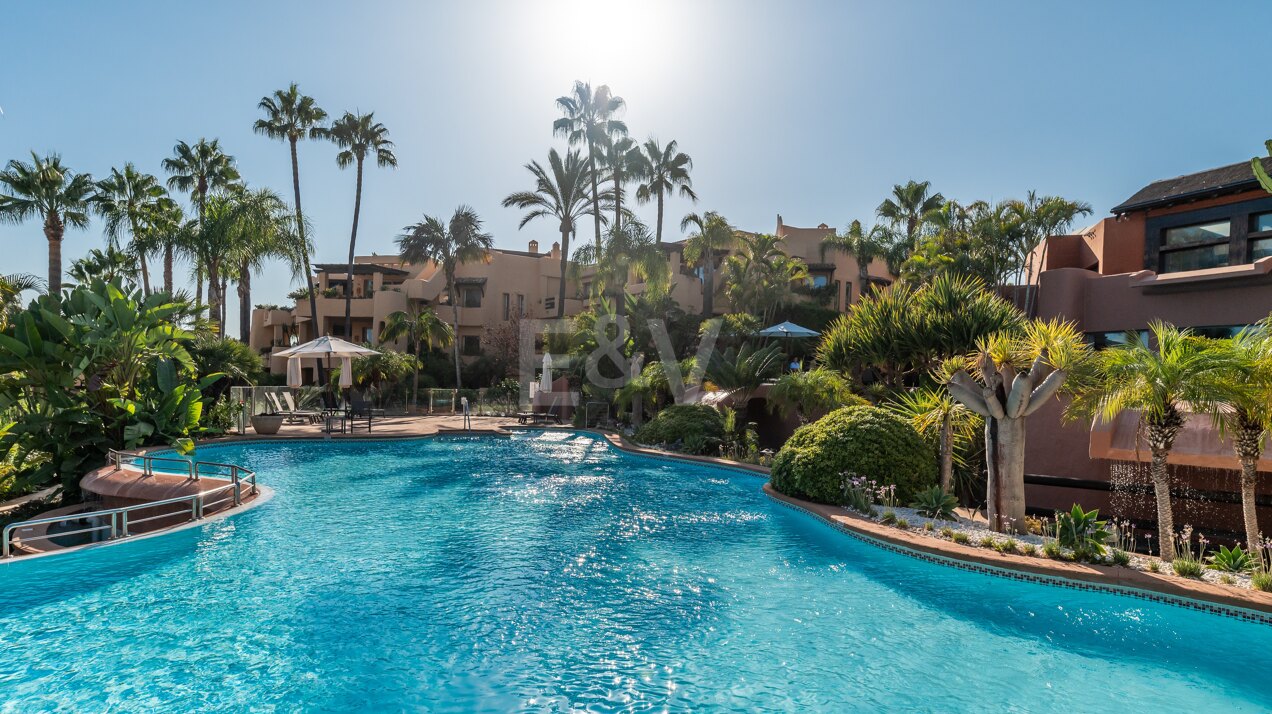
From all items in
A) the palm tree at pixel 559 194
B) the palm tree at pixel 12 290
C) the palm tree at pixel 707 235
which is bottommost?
the palm tree at pixel 12 290

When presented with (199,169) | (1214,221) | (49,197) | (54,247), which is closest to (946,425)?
(1214,221)

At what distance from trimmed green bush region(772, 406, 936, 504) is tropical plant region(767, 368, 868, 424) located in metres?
3.26

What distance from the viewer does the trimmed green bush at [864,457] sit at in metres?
11.2

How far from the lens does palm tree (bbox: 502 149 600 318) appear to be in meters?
34.2

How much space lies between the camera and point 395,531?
10375 millimetres

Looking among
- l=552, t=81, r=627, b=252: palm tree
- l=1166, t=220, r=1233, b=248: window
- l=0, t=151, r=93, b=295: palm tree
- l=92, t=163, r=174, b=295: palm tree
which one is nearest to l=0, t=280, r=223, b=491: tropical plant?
l=0, t=151, r=93, b=295: palm tree

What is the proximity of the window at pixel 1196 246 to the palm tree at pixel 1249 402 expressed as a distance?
1302cm

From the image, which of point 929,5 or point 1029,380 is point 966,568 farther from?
point 929,5

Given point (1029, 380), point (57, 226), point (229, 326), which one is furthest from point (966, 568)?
point (229, 326)

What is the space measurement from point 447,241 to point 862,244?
75.1 feet

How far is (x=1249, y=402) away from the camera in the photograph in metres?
7.36

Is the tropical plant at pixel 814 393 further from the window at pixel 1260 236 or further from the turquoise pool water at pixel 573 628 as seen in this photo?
the window at pixel 1260 236

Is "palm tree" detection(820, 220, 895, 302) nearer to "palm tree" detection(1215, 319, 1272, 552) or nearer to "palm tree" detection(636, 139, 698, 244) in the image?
"palm tree" detection(636, 139, 698, 244)

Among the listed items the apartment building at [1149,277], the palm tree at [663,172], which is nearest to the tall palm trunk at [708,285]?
the palm tree at [663,172]
